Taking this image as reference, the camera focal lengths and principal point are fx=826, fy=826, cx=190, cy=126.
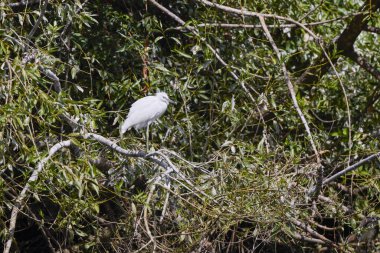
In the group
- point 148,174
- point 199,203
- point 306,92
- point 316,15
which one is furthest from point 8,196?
point 316,15

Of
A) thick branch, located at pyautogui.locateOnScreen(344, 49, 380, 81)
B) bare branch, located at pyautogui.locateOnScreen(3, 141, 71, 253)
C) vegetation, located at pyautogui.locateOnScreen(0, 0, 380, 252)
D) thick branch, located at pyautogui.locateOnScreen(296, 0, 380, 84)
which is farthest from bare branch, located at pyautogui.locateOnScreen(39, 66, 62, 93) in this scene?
thick branch, located at pyautogui.locateOnScreen(344, 49, 380, 81)

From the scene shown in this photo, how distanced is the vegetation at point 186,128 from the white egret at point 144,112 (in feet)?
0.27

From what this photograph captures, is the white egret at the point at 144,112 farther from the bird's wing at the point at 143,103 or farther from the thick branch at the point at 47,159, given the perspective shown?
the thick branch at the point at 47,159

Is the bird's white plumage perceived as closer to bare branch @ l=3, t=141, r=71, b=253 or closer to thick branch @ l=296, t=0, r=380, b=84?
bare branch @ l=3, t=141, r=71, b=253

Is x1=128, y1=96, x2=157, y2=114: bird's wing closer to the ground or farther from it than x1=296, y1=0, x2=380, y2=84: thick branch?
closer to the ground

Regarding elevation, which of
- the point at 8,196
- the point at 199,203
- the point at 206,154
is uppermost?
the point at 199,203

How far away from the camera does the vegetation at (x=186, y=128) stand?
12.2 ft

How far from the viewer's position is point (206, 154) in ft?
15.8

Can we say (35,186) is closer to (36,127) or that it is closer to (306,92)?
(36,127)

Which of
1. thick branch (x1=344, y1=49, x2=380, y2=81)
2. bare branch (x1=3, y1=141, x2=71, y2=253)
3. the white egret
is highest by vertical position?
thick branch (x1=344, y1=49, x2=380, y2=81)

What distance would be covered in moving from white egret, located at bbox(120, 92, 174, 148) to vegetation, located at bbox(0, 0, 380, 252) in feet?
0.27

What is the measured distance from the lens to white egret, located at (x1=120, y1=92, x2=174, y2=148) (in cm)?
420

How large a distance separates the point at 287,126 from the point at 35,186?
2026mm

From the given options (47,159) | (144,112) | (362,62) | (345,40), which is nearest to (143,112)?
(144,112)
